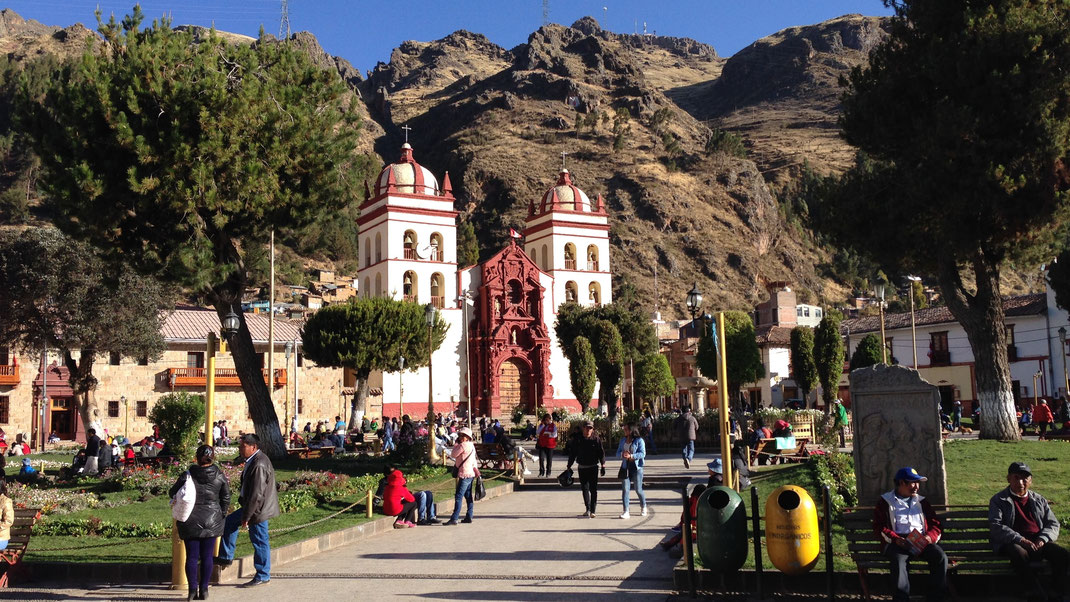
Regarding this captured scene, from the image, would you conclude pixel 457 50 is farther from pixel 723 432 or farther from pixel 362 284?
pixel 723 432

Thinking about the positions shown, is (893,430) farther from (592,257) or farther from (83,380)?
(592,257)

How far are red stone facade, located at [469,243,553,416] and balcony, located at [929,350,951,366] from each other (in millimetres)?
21856

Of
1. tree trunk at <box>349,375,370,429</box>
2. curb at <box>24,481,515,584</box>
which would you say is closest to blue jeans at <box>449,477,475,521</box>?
curb at <box>24,481,515,584</box>

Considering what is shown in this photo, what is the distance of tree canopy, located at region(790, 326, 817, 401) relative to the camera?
3706 cm

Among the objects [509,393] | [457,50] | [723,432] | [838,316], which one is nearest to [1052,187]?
[723,432]

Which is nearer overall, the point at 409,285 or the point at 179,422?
the point at 179,422

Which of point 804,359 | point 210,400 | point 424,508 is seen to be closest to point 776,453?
point 424,508

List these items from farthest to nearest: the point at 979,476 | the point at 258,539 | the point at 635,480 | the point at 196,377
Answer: the point at 196,377
the point at 635,480
the point at 979,476
the point at 258,539

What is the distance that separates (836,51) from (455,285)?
162 metres

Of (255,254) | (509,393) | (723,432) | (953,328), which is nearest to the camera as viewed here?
(723,432)

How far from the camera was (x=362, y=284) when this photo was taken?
56.7m

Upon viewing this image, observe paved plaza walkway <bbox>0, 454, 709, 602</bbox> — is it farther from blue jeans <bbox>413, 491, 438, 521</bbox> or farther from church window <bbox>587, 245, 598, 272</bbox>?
church window <bbox>587, 245, 598, 272</bbox>

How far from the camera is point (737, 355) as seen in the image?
1585 inches

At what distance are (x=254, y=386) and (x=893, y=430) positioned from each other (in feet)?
49.0
